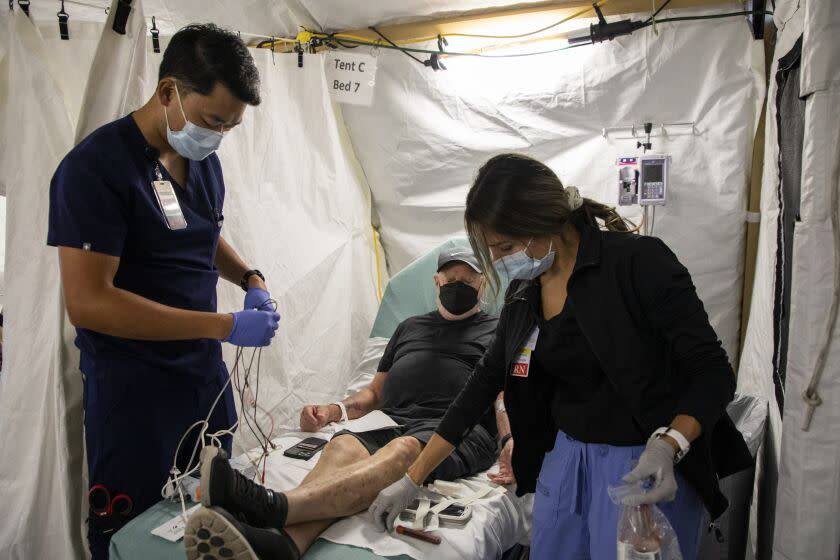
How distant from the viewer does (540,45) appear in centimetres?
281

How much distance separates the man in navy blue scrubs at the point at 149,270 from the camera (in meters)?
1.44

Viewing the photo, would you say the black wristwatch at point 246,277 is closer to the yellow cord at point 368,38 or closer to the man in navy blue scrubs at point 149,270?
the man in navy blue scrubs at point 149,270

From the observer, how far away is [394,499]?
154 centimetres

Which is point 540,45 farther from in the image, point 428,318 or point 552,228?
point 552,228

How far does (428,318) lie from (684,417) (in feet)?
5.13

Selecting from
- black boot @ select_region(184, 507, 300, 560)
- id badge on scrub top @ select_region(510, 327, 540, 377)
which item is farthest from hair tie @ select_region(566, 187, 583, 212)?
black boot @ select_region(184, 507, 300, 560)

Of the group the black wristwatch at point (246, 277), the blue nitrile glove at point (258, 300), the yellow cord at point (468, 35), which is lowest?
the blue nitrile glove at point (258, 300)

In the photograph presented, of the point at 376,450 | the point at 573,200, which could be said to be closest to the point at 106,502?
the point at 376,450

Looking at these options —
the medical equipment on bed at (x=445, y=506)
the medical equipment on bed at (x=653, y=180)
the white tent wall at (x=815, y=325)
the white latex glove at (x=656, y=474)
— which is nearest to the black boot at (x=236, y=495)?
the medical equipment on bed at (x=445, y=506)

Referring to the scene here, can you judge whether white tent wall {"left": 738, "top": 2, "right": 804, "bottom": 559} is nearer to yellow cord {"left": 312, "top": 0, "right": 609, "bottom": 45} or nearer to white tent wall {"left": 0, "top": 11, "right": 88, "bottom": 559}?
yellow cord {"left": 312, "top": 0, "right": 609, "bottom": 45}

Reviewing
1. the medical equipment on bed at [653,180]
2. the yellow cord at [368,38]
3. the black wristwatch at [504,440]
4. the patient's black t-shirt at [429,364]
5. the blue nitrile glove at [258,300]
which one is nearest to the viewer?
the blue nitrile glove at [258,300]

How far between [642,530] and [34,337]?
73.0 inches

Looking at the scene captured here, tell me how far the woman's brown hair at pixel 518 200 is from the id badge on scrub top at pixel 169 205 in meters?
0.72

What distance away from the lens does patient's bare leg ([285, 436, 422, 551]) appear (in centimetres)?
163
